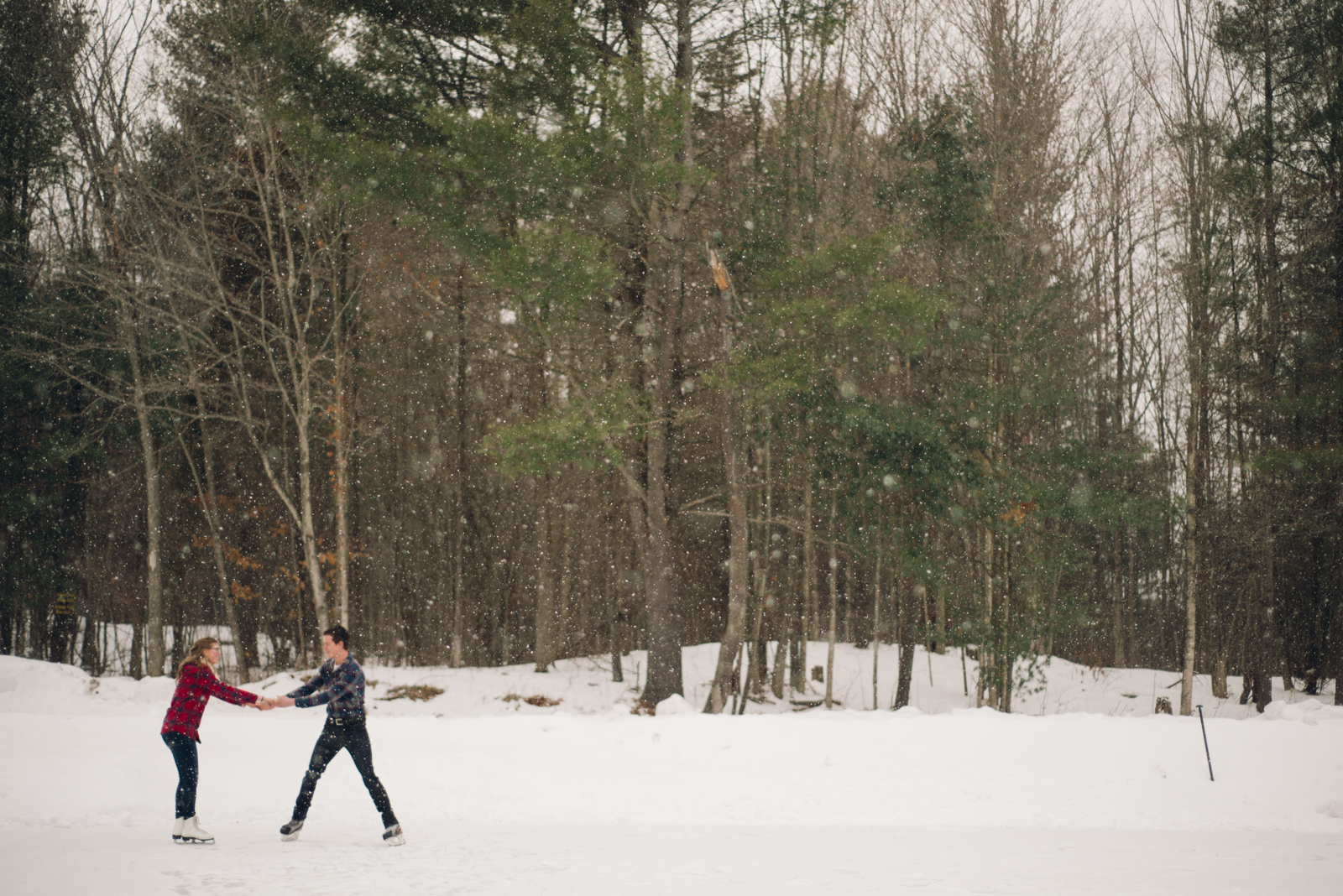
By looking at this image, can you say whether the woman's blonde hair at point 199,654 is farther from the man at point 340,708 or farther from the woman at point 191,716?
the man at point 340,708

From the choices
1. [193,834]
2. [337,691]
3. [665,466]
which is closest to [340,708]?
[337,691]

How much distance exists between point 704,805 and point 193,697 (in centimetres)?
475

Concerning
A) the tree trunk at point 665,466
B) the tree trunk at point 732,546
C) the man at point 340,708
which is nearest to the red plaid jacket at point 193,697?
the man at point 340,708

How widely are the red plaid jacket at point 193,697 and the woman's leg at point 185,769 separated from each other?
1.9 inches

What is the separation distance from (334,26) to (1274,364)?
17550mm

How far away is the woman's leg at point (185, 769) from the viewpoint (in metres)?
6.97

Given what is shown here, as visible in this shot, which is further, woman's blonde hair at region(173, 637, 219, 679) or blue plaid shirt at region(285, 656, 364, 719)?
woman's blonde hair at region(173, 637, 219, 679)

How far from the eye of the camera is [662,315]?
592 inches

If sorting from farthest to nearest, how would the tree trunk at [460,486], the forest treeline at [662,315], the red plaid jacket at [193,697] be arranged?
the tree trunk at [460,486], the forest treeline at [662,315], the red plaid jacket at [193,697]

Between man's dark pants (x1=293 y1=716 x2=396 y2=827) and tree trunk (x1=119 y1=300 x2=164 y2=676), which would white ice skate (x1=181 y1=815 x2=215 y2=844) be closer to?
man's dark pants (x1=293 y1=716 x2=396 y2=827)

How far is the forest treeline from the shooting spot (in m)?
13.9

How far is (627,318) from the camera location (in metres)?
14.5

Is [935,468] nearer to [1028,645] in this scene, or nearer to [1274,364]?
[1028,645]

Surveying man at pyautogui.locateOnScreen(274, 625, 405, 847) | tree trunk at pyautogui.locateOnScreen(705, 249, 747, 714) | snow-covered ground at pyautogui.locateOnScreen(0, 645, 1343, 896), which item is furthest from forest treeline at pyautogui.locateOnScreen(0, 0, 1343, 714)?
man at pyautogui.locateOnScreen(274, 625, 405, 847)
